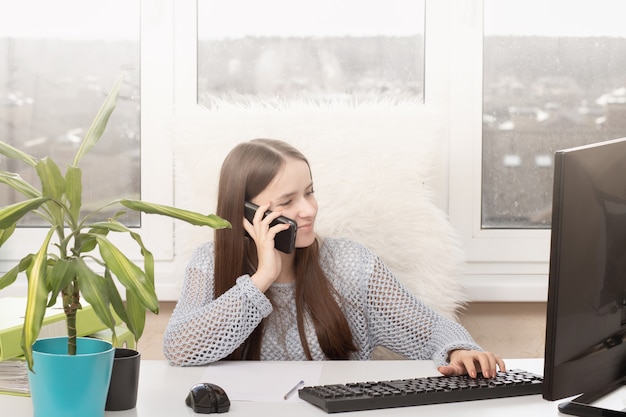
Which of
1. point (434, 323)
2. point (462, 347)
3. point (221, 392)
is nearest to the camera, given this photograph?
→ point (221, 392)

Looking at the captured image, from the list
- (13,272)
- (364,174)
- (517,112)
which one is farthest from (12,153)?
(517,112)

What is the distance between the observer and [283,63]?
2469mm

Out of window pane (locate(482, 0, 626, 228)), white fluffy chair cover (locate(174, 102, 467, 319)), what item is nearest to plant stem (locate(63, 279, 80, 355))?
white fluffy chair cover (locate(174, 102, 467, 319))

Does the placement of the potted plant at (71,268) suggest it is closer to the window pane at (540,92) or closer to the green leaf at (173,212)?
the green leaf at (173,212)

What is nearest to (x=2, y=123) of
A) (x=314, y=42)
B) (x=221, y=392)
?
(x=314, y=42)

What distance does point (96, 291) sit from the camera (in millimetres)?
1070

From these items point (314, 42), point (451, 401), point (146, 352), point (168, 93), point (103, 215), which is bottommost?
point (146, 352)

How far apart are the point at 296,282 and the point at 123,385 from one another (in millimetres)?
681

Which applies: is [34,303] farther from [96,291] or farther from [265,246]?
[265,246]

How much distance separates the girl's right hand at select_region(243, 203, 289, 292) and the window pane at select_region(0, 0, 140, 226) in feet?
2.79

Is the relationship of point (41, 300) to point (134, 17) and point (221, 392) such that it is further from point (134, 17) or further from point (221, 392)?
point (134, 17)

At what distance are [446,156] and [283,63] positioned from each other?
1.80 feet

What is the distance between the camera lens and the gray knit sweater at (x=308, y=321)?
159 centimetres

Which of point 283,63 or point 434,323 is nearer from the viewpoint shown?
A: point 434,323
